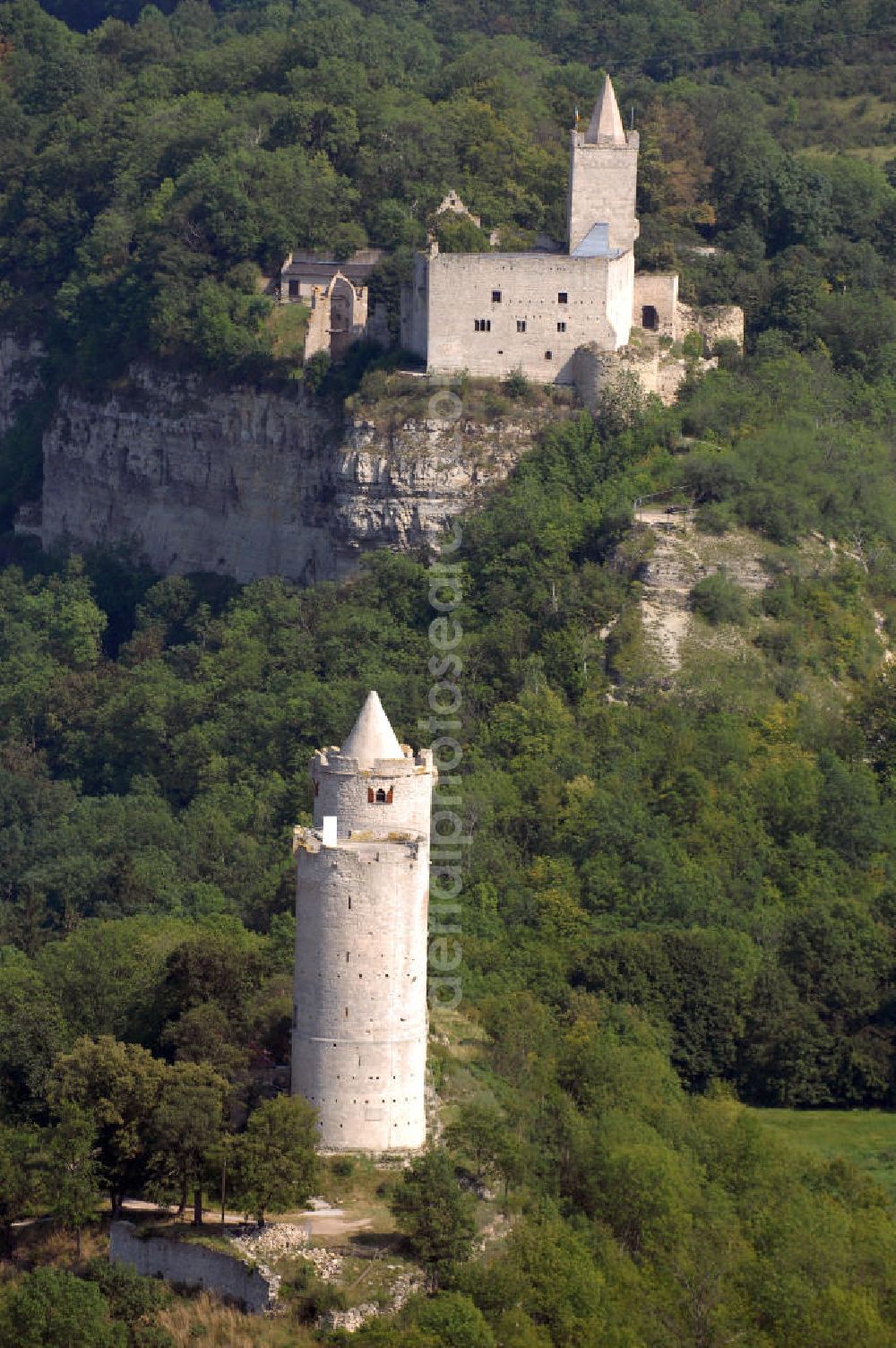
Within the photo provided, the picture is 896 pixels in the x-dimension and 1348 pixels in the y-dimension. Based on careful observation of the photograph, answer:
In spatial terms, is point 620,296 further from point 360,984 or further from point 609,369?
point 360,984

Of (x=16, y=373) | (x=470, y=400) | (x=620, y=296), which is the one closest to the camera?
(x=470, y=400)

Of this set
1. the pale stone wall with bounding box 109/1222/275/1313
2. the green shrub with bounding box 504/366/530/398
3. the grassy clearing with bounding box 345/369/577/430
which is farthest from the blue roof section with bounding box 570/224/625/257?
the pale stone wall with bounding box 109/1222/275/1313

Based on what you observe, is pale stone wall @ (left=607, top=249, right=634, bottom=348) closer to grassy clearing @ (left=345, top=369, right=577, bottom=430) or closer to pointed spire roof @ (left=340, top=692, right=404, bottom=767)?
grassy clearing @ (left=345, top=369, right=577, bottom=430)

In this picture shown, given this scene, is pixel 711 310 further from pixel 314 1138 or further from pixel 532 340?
pixel 314 1138

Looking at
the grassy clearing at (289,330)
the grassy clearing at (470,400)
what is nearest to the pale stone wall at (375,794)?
the grassy clearing at (470,400)

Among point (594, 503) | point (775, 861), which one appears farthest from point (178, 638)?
point (775, 861)

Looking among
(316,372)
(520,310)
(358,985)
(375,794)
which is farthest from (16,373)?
(358,985)

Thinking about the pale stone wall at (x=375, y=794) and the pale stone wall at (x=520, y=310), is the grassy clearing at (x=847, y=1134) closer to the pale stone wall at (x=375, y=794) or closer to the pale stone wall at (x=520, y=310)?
the pale stone wall at (x=375, y=794)
